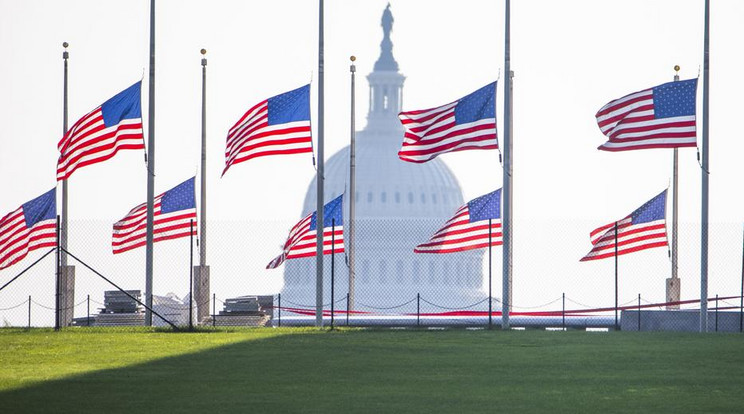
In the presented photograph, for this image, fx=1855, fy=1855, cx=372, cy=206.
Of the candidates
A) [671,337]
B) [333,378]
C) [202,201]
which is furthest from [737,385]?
[202,201]

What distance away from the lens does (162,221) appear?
41500 millimetres

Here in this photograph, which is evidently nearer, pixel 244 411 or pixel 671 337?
pixel 244 411

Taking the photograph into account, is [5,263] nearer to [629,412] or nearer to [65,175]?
[65,175]

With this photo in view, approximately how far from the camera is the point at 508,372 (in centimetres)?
2067

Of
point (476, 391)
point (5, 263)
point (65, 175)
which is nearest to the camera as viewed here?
point (476, 391)

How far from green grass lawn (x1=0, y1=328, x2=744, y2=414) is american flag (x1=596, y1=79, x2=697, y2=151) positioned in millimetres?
5104

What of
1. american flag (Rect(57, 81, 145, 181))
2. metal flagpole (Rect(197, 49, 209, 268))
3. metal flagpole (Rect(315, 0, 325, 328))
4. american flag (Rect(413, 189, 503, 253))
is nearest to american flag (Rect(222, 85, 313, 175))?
metal flagpole (Rect(315, 0, 325, 328))

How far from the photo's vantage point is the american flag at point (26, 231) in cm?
4062

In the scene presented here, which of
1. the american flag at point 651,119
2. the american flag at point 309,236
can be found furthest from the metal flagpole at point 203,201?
the american flag at point 651,119

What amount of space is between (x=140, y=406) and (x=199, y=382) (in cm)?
247

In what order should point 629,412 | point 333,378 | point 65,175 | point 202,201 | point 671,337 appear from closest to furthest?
1. point 629,412
2. point 333,378
3. point 671,337
4. point 65,175
5. point 202,201

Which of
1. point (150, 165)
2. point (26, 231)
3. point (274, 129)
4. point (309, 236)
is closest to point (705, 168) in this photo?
point (274, 129)

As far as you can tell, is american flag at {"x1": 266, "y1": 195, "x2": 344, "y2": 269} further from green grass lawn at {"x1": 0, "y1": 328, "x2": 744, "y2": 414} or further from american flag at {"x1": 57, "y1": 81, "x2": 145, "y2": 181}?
green grass lawn at {"x1": 0, "y1": 328, "x2": 744, "y2": 414}

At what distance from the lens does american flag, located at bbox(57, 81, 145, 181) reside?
35750 millimetres
